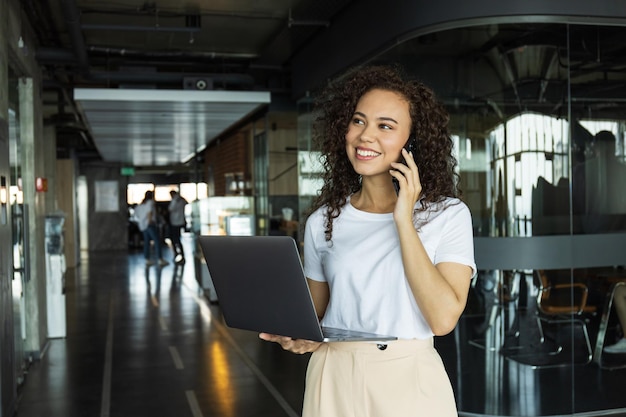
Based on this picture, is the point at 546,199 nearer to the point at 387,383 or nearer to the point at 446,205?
the point at 446,205

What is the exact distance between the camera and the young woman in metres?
1.82

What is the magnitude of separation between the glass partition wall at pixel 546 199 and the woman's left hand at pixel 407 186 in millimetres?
3989

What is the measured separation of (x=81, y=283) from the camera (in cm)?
1498

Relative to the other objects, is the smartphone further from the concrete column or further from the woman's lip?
the concrete column

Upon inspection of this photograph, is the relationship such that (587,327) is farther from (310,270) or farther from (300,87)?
(300,87)

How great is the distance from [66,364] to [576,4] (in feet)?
18.5

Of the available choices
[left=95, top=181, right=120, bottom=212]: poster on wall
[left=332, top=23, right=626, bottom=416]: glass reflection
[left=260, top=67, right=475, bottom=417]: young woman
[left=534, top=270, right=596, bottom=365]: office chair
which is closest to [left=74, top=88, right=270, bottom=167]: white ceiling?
[left=332, top=23, right=626, bottom=416]: glass reflection

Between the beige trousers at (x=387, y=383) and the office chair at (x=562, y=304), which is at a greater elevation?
the beige trousers at (x=387, y=383)

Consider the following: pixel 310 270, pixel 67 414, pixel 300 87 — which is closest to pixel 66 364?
pixel 67 414

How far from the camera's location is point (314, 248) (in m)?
2.10

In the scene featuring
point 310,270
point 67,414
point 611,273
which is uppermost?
point 310,270

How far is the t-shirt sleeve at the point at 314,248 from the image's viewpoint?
209 cm

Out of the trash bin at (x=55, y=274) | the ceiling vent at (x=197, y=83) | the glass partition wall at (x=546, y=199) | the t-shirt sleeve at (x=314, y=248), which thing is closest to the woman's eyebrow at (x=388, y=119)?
the t-shirt sleeve at (x=314, y=248)

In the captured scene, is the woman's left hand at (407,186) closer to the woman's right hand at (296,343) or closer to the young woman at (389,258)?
the young woman at (389,258)
